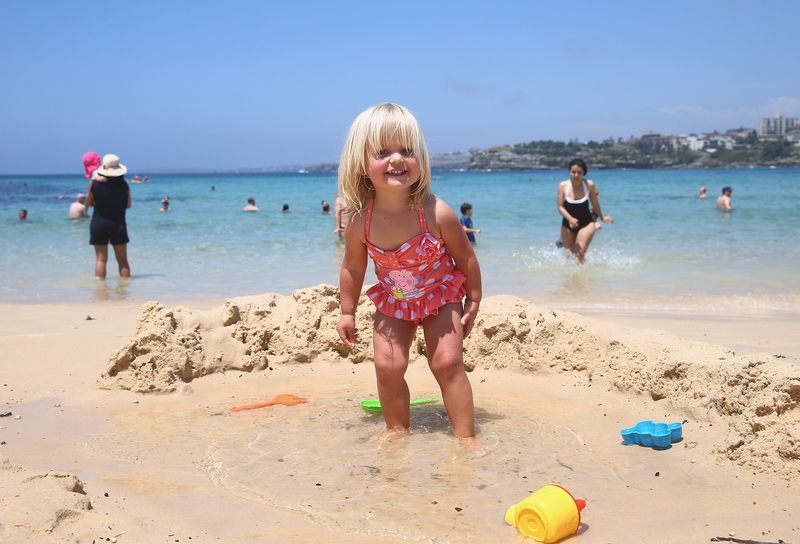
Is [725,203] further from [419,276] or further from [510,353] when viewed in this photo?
[419,276]

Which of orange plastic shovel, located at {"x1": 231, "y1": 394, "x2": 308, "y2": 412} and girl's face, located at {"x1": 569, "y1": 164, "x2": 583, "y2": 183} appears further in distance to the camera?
girl's face, located at {"x1": 569, "y1": 164, "x2": 583, "y2": 183}

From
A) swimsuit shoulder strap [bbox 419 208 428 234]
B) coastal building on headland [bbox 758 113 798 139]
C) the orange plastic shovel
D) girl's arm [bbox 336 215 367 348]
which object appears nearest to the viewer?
swimsuit shoulder strap [bbox 419 208 428 234]

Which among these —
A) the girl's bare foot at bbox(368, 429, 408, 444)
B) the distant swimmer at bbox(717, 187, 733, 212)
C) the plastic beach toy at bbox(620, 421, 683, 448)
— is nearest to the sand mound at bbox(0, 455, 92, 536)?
the girl's bare foot at bbox(368, 429, 408, 444)

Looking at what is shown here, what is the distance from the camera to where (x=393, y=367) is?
2.86 metres

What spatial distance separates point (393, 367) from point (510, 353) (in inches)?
46.7

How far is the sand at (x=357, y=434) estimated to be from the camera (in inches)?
80.8

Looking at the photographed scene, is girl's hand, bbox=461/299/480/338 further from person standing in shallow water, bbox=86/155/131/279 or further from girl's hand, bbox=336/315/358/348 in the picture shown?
person standing in shallow water, bbox=86/155/131/279

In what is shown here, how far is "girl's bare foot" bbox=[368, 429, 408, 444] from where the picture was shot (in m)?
2.86

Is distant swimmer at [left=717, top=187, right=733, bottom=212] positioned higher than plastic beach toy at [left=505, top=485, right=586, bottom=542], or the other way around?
distant swimmer at [left=717, top=187, right=733, bottom=212]

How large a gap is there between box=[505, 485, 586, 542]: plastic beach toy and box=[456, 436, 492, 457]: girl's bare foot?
0.65 meters

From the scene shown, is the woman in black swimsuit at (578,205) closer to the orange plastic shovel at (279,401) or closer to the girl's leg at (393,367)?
the orange plastic shovel at (279,401)

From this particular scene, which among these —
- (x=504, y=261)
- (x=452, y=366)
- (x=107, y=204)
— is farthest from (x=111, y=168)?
(x=452, y=366)

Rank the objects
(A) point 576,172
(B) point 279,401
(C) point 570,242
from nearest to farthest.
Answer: (B) point 279,401
(A) point 576,172
(C) point 570,242

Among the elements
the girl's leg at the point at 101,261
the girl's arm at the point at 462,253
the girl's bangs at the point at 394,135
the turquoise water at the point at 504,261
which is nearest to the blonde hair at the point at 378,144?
the girl's bangs at the point at 394,135
